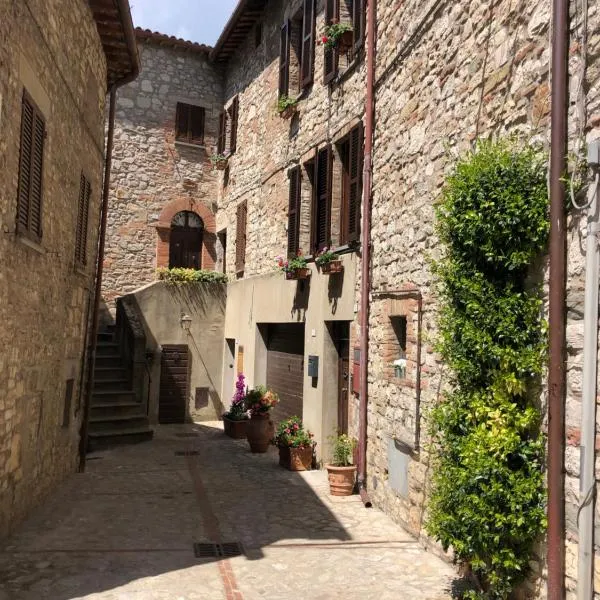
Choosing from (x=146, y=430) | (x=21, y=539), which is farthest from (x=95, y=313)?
(x=21, y=539)

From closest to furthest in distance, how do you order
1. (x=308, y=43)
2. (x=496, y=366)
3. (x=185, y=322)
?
(x=496, y=366) → (x=308, y=43) → (x=185, y=322)

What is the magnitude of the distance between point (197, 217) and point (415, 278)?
1016 centimetres

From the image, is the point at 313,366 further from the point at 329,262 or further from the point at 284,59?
the point at 284,59

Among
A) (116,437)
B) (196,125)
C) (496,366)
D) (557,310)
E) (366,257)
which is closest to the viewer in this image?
(557,310)

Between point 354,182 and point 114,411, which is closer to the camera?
point 354,182

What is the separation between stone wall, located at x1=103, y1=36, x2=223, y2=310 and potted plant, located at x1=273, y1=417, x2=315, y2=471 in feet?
23.1

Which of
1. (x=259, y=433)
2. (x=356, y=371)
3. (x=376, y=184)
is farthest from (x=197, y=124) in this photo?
(x=356, y=371)

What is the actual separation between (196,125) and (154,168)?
5.13 feet

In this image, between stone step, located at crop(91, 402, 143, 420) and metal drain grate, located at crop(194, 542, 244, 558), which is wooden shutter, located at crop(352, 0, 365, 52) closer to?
metal drain grate, located at crop(194, 542, 244, 558)

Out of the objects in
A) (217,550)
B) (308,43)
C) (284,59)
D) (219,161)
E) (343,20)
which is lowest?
(217,550)

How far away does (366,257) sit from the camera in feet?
24.5

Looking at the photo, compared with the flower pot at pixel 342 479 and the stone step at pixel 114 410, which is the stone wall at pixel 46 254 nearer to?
the stone step at pixel 114 410

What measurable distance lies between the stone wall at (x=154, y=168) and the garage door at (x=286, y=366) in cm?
438

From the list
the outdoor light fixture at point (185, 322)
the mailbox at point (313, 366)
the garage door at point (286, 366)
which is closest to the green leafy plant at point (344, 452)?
the mailbox at point (313, 366)
